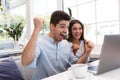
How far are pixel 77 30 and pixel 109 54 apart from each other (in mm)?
1076

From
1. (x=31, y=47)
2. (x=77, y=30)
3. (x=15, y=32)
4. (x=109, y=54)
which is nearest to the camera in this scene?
(x=109, y=54)

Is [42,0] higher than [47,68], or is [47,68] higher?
[42,0]

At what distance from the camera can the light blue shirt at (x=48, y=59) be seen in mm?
1559

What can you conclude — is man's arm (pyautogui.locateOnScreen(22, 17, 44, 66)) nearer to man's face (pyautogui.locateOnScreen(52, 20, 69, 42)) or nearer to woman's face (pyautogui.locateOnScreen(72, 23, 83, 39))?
man's face (pyautogui.locateOnScreen(52, 20, 69, 42))

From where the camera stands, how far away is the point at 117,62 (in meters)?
1.32

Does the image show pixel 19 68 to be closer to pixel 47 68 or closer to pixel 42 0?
pixel 47 68

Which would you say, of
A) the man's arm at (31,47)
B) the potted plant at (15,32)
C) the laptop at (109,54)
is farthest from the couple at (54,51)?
the potted plant at (15,32)

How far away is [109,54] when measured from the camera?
117 centimetres

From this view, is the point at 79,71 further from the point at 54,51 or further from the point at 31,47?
the point at 54,51

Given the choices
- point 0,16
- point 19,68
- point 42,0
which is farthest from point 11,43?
point 19,68

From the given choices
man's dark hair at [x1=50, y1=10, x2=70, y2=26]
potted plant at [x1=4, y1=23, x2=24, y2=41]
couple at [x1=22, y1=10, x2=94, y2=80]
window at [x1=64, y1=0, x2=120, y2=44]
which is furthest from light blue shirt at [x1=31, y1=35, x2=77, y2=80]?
potted plant at [x1=4, y1=23, x2=24, y2=41]

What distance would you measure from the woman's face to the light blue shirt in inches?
22.5

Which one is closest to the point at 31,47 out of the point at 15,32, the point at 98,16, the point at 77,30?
the point at 77,30

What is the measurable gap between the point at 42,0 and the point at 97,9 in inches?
70.0
